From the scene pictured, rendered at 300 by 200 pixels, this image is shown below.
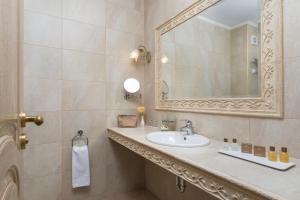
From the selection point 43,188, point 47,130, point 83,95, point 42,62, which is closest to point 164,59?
point 83,95

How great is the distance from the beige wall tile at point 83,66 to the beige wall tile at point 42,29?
16 cm

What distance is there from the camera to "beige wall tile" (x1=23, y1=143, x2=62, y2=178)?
1.72 meters

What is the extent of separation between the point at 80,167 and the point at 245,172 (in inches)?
64.3

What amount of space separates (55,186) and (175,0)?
223 centimetres

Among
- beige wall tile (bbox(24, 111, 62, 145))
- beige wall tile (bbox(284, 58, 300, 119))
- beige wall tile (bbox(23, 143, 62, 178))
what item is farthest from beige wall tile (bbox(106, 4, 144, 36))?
beige wall tile (bbox(284, 58, 300, 119))

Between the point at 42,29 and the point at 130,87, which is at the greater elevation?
the point at 42,29

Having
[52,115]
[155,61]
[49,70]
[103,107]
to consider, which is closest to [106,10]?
[155,61]

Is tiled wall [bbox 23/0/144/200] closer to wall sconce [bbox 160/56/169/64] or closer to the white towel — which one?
the white towel

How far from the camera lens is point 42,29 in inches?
70.2

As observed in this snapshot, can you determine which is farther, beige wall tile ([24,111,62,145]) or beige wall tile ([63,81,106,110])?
beige wall tile ([63,81,106,110])

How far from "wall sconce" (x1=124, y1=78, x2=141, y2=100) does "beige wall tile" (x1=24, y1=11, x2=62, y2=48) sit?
2.73 ft

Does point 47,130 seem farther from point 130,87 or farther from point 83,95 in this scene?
point 130,87

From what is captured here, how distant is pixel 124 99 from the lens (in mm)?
2236

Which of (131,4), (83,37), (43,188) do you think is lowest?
(43,188)
